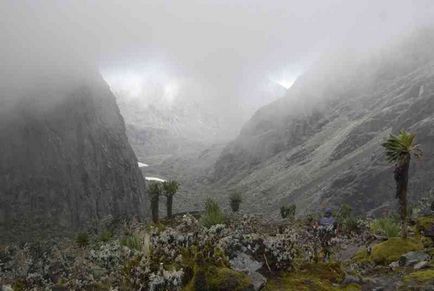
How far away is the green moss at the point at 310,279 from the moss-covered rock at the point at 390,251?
763 centimetres

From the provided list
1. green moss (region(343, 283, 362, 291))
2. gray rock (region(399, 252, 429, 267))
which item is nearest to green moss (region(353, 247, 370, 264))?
gray rock (region(399, 252, 429, 267))

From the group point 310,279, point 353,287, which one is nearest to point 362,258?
point 353,287

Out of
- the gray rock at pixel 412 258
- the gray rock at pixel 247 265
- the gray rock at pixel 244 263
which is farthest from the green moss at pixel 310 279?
the gray rock at pixel 412 258

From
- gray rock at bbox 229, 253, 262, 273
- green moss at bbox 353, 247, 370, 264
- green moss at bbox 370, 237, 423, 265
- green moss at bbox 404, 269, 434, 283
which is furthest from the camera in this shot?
green moss at bbox 353, 247, 370, 264

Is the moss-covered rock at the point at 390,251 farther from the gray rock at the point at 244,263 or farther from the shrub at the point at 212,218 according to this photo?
the gray rock at the point at 244,263

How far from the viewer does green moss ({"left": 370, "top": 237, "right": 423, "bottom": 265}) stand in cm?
2700

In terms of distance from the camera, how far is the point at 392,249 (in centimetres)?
2836

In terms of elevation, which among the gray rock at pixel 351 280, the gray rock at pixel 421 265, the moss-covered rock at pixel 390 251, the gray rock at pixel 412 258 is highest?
the moss-covered rock at pixel 390 251

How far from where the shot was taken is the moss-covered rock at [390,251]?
27016 mm

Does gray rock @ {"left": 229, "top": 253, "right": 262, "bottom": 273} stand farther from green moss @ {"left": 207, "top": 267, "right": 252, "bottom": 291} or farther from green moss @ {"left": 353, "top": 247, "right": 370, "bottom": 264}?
green moss @ {"left": 353, "top": 247, "right": 370, "bottom": 264}

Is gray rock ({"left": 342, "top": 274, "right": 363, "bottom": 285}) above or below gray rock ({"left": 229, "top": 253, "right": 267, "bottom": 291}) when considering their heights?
below

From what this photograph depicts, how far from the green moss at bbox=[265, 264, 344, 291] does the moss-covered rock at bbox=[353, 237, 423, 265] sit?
763 centimetres

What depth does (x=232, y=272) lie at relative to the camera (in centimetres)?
1570

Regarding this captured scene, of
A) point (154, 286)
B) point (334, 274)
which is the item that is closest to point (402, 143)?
point (334, 274)
